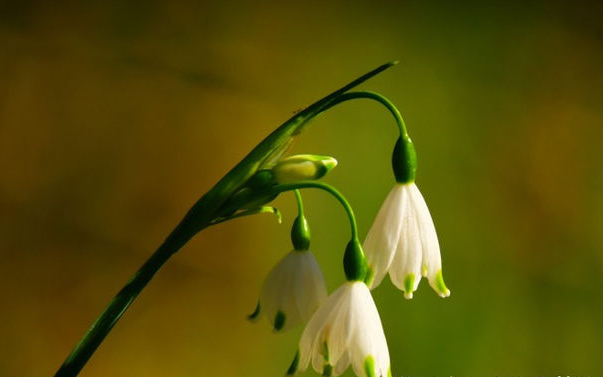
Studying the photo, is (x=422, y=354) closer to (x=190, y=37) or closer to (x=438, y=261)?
(x=190, y=37)

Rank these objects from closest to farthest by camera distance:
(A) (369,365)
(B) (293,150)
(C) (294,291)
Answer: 1. (A) (369,365)
2. (C) (294,291)
3. (B) (293,150)

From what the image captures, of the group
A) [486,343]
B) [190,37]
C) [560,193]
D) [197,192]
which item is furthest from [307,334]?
[560,193]

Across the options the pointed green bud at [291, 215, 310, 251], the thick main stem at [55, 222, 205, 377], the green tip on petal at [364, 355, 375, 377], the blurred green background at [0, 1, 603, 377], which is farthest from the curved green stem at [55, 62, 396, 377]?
the blurred green background at [0, 1, 603, 377]

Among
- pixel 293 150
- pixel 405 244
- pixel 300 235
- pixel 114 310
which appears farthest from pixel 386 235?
pixel 293 150

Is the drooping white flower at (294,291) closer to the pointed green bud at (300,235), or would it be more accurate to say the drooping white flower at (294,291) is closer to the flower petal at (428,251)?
the pointed green bud at (300,235)

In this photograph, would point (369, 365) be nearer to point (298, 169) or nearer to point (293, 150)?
point (298, 169)

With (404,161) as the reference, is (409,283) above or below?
below

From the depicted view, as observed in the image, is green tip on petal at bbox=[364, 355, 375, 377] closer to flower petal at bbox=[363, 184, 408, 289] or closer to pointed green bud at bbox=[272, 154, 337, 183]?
flower petal at bbox=[363, 184, 408, 289]
